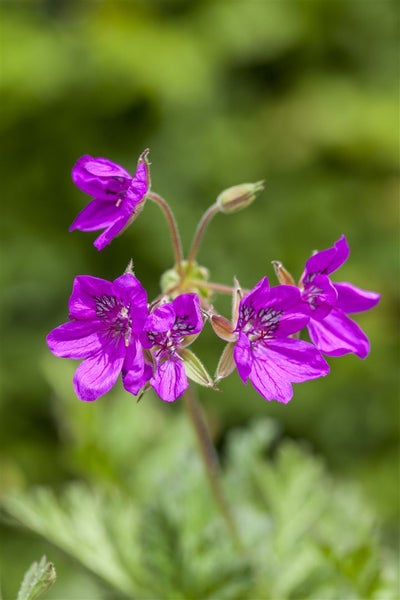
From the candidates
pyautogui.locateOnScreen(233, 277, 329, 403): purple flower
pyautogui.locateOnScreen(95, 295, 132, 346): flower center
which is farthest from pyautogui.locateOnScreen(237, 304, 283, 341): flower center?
pyautogui.locateOnScreen(95, 295, 132, 346): flower center

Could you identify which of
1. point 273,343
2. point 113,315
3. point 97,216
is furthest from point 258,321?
point 97,216

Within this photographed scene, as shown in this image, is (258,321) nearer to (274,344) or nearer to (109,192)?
(274,344)

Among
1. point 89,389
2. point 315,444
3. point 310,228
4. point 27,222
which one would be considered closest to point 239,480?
point 89,389

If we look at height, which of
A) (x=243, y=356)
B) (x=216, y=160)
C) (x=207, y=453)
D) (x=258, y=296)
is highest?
(x=216, y=160)

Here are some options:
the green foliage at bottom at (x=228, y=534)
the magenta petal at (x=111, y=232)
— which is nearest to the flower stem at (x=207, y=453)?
the green foliage at bottom at (x=228, y=534)

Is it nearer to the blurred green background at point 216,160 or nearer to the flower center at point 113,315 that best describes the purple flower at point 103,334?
the flower center at point 113,315

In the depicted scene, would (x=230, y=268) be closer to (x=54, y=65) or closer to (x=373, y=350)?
(x=373, y=350)
